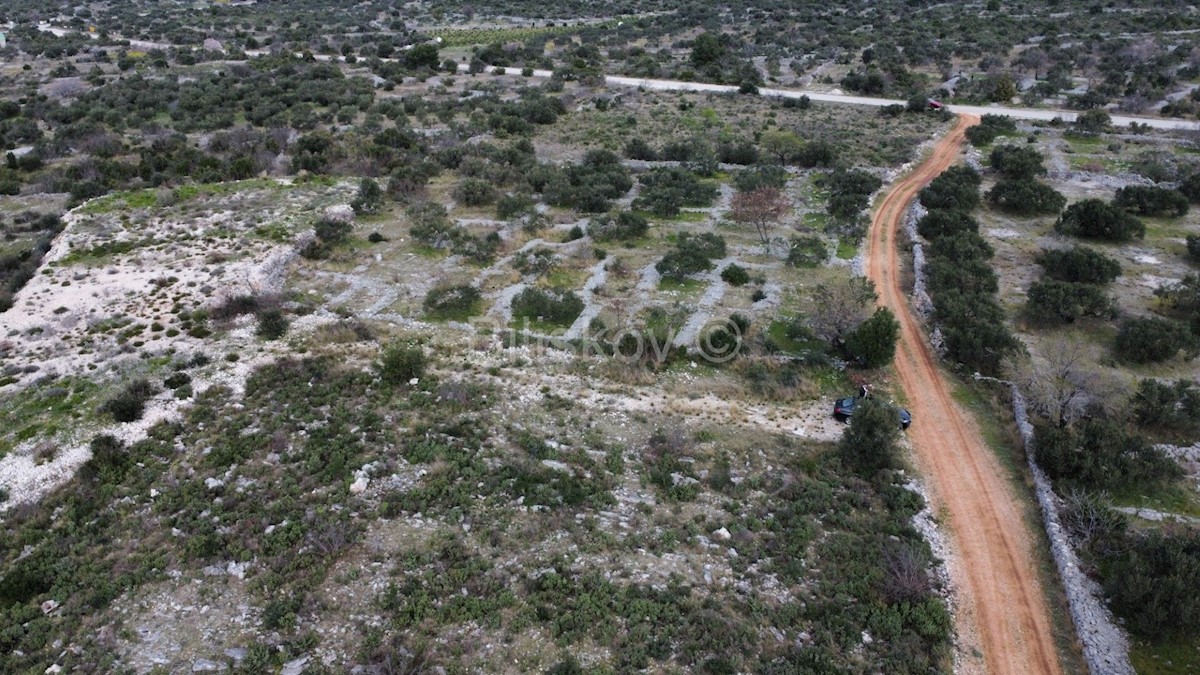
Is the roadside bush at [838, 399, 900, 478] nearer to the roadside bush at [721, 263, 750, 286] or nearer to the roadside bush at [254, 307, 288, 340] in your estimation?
the roadside bush at [721, 263, 750, 286]

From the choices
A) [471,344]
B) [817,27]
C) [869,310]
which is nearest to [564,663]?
[471,344]

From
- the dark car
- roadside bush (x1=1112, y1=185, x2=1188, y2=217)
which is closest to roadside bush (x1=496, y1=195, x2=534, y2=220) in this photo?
the dark car

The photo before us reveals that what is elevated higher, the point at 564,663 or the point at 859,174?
the point at 859,174

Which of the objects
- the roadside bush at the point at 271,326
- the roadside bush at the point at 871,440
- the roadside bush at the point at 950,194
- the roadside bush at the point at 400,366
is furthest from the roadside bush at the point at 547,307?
the roadside bush at the point at 950,194

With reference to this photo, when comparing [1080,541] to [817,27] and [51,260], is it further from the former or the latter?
[817,27]

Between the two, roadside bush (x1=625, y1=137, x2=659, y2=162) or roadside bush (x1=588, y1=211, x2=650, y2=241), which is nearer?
roadside bush (x1=588, y1=211, x2=650, y2=241)

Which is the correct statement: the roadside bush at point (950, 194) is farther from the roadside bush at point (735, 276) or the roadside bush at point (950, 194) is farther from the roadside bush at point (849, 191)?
the roadside bush at point (735, 276)

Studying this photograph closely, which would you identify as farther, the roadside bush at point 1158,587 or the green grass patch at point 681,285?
the green grass patch at point 681,285
